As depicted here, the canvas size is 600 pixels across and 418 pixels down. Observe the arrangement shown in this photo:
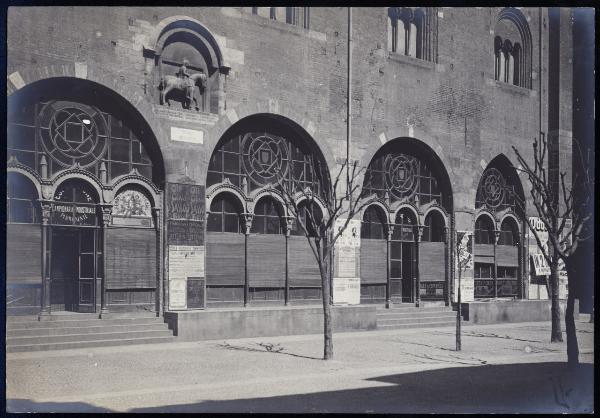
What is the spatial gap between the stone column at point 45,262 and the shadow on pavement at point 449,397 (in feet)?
29.7

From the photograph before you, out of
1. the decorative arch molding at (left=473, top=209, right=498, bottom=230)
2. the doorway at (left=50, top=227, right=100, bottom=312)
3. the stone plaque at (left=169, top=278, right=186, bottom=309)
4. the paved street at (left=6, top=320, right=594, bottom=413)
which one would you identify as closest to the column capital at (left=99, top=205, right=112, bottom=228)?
the doorway at (left=50, top=227, right=100, bottom=312)

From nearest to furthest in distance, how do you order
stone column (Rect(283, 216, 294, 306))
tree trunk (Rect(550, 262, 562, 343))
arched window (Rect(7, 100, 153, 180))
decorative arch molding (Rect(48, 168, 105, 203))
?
1. arched window (Rect(7, 100, 153, 180))
2. decorative arch molding (Rect(48, 168, 105, 203))
3. tree trunk (Rect(550, 262, 562, 343))
4. stone column (Rect(283, 216, 294, 306))

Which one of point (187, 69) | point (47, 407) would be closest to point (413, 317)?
point (187, 69)

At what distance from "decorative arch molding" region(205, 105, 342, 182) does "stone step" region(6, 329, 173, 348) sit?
477 centimetres

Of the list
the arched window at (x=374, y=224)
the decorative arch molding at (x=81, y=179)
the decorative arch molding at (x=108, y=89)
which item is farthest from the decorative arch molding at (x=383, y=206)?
the decorative arch molding at (x=81, y=179)

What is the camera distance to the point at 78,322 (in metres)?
19.9

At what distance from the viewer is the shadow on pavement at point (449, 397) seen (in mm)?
11789

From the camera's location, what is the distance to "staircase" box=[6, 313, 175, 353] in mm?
18484

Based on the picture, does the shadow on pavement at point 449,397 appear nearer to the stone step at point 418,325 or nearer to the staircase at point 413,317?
the stone step at point 418,325

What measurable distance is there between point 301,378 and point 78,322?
772 cm

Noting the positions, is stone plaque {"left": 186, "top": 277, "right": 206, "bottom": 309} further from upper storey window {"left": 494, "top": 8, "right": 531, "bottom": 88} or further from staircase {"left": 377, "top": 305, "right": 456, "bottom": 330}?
upper storey window {"left": 494, "top": 8, "right": 531, "bottom": 88}

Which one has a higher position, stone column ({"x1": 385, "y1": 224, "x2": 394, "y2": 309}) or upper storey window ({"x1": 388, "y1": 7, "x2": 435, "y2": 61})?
upper storey window ({"x1": 388, "y1": 7, "x2": 435, "y2": 61})

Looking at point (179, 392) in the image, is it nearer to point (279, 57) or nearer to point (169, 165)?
point (169, 165)

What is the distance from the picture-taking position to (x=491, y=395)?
43.3 ft
